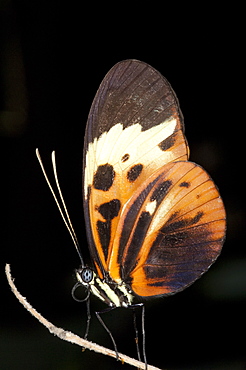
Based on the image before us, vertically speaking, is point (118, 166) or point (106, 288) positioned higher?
point (118, 166)

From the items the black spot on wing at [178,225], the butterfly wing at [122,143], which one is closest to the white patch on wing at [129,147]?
the butterfly wing at [122,143]

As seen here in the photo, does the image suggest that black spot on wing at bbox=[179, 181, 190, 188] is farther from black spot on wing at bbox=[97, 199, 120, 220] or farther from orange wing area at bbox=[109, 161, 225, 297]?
black spot on wing at bbox=[97, 199, 120, 220]

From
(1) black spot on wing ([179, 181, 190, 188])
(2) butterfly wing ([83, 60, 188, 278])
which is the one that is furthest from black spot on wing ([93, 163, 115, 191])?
(1) black spot on wing ([179, 181, 190, 188])

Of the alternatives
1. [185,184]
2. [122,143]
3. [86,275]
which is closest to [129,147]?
[122,143]

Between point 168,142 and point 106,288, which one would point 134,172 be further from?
point 106,288

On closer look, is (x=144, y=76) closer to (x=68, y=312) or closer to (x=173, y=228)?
(x=173, y=228)
